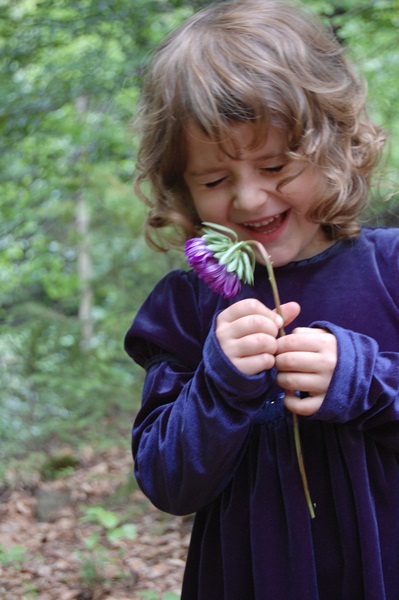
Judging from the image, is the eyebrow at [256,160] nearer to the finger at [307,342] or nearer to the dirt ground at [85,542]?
the finger at [307,342]

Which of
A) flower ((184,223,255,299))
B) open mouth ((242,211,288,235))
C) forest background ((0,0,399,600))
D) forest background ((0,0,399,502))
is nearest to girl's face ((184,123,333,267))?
open mouth ((242,211,288,235))

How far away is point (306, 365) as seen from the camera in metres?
1.36

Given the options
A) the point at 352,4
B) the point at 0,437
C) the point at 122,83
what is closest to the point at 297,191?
the point at 352,4

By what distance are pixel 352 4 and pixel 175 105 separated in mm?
2388

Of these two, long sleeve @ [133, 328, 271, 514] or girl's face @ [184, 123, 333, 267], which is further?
girl's face @ [184, 123, 333, 267]

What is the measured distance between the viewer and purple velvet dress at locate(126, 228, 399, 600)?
1.39 m

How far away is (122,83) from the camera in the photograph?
403 cm

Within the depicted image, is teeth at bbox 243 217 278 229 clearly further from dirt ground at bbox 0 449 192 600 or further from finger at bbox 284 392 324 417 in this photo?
dirt ground at bbox 0 449 192 600

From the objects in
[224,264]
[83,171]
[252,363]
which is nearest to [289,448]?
[252,363]

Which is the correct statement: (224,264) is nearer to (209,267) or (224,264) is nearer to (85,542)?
(209,267)

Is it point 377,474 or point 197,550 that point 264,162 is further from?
point 197,550

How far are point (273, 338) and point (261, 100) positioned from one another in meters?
0.52

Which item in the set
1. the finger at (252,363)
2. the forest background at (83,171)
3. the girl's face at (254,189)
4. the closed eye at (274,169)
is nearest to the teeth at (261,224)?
the girl's face at (254,189)

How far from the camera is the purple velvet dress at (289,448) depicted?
54.6 inches
